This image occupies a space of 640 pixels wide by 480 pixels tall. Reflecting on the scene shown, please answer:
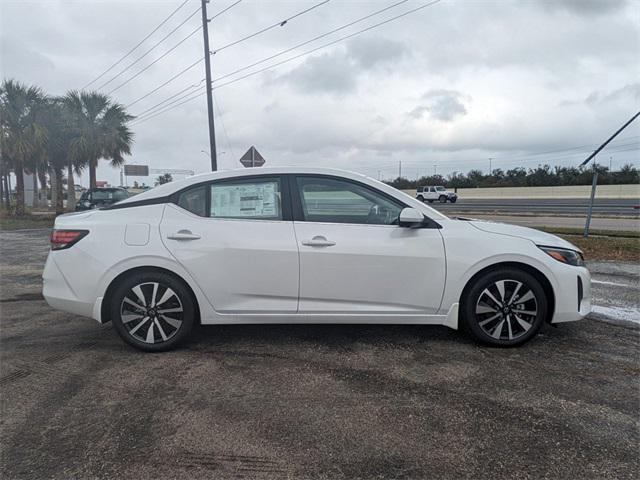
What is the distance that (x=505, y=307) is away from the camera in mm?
3578

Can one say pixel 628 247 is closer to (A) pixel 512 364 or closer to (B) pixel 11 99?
(A) pixel 512 364

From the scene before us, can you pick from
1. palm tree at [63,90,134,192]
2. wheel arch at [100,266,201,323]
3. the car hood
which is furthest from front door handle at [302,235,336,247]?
palm tree at [63,90,134,192]

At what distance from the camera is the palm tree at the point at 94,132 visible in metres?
23.8

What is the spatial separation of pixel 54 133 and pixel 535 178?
53679mm

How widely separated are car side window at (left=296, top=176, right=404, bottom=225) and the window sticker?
26 centimetres

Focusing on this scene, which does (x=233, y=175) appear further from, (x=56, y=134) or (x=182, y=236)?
(x=56, y=134)

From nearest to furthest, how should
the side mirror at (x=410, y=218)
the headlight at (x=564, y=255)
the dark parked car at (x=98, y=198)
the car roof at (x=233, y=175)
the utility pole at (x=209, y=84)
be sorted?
the side mirror at (x=410, y=218) < the headlight at (x=564, y=255) < the car roof at (x=233, y=175) < the utility pole at (x=209, y=84) < the dark parked car at (x=98, y=198)

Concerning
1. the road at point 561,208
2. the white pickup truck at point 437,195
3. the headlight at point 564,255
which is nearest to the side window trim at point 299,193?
the headlight at point 564,255

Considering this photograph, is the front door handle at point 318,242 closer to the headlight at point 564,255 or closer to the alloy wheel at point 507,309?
the alloy wheel at point 507,309

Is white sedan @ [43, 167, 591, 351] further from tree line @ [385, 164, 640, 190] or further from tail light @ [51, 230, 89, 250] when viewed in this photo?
tree line @ [385, 164, 640, 190]

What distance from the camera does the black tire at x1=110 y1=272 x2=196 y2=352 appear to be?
3.54 metres

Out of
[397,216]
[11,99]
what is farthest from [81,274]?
[11,99]

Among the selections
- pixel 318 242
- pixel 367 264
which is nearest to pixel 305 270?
pixel 318 242

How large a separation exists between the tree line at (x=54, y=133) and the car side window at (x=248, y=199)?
23.6 m
